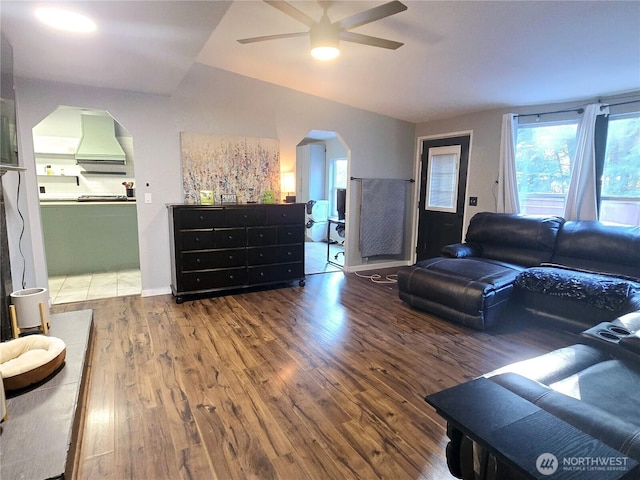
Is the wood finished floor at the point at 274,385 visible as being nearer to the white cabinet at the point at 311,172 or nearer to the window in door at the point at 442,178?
the window in door at the point at 442,178

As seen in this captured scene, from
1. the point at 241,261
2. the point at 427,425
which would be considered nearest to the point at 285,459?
the point at 427,425

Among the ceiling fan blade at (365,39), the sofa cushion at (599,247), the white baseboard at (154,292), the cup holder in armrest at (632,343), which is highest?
the ceiling fan blade at (365,39)

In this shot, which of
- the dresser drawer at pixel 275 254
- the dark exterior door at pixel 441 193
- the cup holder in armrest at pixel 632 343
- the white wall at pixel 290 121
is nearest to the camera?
the cup holder in armrest at pixel 632 343

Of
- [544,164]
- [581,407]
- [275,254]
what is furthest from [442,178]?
[581,407]

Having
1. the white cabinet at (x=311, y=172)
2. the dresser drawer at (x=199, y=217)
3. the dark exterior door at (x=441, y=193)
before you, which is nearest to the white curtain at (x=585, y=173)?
the dark exterior door at (x=441, y=193)

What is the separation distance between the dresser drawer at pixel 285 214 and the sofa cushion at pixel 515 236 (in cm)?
212

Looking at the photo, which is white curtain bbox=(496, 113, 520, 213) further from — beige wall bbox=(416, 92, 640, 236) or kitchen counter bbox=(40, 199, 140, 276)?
kitchen counter bbox=(40, 199, 140, 276)

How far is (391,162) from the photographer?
17.8 ft

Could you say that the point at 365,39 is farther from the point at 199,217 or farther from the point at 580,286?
the point at 580,286

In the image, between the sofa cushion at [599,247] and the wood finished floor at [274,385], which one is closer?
the wood finished floor at [274,385]

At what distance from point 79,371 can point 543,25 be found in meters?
3.80

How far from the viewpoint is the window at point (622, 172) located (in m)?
3.36

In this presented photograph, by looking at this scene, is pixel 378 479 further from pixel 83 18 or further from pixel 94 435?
pixel 83 18

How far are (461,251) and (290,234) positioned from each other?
80.2 inches
